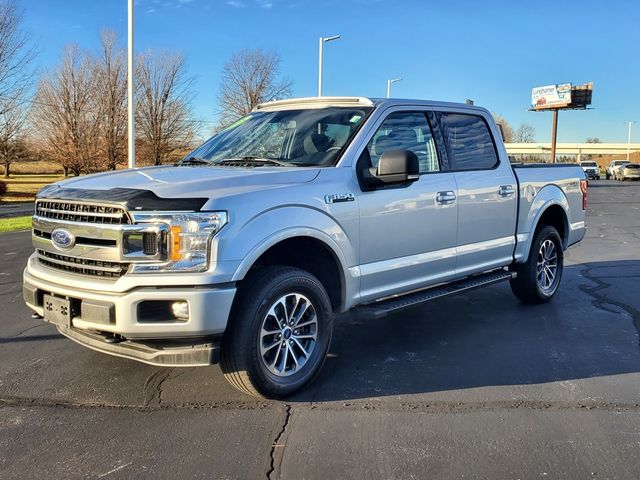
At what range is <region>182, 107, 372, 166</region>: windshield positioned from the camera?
4.65m

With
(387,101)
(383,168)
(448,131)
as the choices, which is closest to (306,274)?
(383,168)

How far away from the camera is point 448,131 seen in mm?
5660

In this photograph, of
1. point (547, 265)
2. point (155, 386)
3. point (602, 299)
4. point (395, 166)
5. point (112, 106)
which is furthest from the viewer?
point (112, 106)

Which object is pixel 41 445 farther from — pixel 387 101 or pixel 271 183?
pixel 387 101

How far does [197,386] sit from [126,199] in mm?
1504

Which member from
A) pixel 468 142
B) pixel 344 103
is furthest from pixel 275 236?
pixel 468 142

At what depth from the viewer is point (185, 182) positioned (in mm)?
3795

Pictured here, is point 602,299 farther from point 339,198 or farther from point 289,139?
point 289,139

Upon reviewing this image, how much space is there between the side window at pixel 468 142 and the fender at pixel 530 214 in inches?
24.2

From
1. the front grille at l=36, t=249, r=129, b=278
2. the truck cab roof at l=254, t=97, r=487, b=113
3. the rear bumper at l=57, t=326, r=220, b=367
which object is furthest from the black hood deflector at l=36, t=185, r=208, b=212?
the truck cab roof at l=254, t=97, r=487, b=113

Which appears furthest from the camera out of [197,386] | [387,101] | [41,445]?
[387,101]

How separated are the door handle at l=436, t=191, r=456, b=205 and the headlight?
2.29 meters

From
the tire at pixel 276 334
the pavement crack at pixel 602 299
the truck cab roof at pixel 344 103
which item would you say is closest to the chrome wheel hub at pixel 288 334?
the tire at pixel 276 334

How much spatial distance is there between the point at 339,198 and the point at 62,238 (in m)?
1.88
